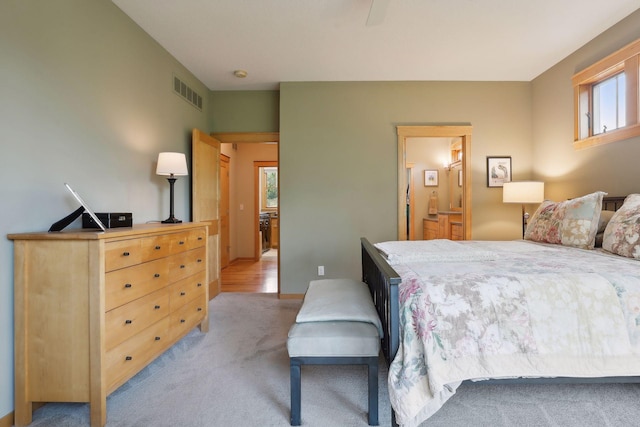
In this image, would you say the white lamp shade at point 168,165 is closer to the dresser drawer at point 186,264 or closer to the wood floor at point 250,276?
the dresser drawer at point 186,264

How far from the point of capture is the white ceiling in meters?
2.46

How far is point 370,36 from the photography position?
2871 mm

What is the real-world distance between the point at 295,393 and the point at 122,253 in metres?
1.23

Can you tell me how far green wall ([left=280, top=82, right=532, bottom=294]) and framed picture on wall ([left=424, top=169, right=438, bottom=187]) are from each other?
293cm

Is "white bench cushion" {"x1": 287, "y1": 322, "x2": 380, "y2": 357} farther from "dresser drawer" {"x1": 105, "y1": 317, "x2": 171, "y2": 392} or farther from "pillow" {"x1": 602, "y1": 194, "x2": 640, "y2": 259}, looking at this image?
"pillow" {"x1": 602, "y1": 194, "x2": 640, "y2": 259}

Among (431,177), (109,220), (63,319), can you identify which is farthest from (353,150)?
(431,177)

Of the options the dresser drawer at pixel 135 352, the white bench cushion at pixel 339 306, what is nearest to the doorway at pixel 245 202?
the dresser drawer at pixel 135 352

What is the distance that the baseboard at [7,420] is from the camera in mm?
1545

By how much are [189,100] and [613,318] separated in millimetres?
4063

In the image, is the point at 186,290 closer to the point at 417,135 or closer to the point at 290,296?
the point at 290,296

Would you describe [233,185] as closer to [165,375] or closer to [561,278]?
[165,375]

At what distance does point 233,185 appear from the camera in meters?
6.50

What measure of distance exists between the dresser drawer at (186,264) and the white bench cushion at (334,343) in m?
1.19

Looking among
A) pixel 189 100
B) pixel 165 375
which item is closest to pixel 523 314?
pixel 165 375
